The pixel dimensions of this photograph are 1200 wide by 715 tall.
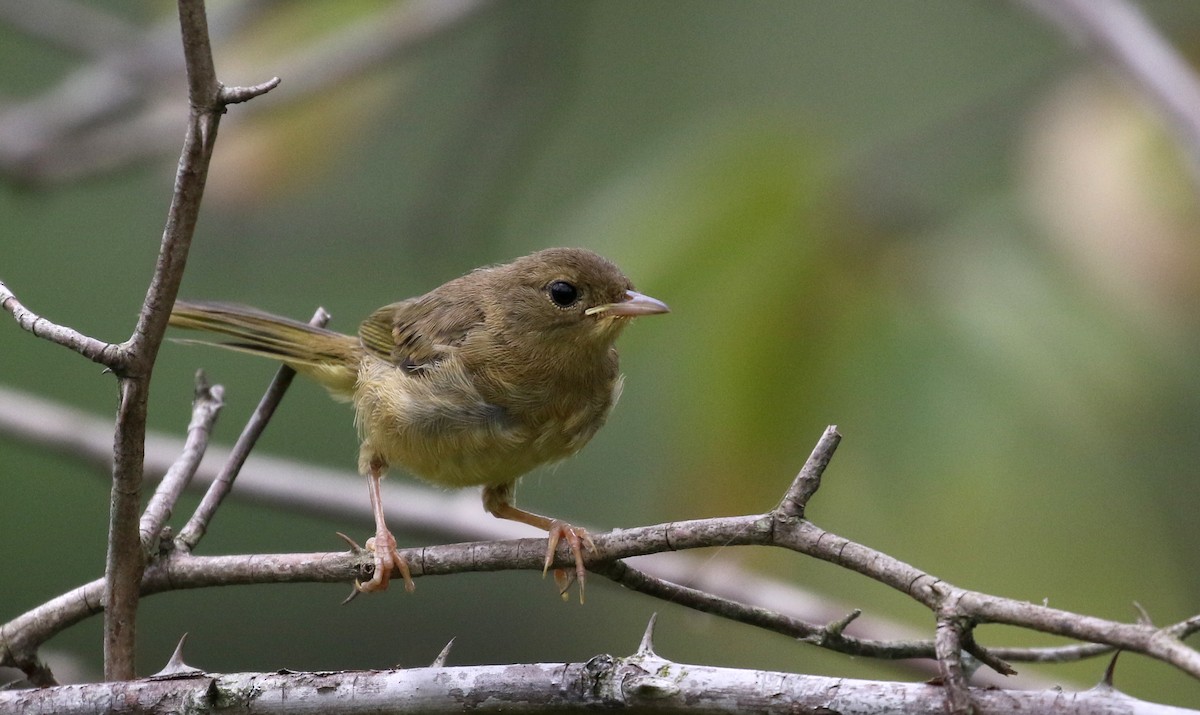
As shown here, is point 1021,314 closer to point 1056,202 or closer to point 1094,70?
point 1056,202

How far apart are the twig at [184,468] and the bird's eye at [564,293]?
4.36 ft

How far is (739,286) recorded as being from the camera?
3.82 m

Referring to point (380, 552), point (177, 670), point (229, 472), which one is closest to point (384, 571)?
point (380, 552)

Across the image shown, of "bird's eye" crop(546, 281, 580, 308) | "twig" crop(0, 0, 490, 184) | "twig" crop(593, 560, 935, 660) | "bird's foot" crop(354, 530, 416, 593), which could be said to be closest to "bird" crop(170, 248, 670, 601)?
"bird's eye" crop(546, 281, 580, 308)

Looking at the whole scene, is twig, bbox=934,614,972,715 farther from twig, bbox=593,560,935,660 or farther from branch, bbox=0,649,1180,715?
twig, bbox=593,560,935,660

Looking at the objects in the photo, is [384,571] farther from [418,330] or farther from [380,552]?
[418,330]

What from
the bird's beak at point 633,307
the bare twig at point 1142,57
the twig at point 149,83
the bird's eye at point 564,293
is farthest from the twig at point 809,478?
the twig at point 149,83

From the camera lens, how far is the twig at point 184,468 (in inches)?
118

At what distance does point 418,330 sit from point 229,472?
1.63 m

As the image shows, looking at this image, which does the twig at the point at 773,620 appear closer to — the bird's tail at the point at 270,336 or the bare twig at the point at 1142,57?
the bare twig at the point at 1142,57

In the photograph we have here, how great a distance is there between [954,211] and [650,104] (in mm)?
4817

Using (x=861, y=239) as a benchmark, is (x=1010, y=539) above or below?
below

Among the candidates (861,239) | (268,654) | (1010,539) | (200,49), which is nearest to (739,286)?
(861,239)

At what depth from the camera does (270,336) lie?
483 centimetres
